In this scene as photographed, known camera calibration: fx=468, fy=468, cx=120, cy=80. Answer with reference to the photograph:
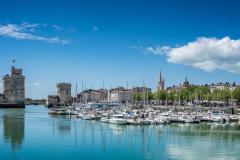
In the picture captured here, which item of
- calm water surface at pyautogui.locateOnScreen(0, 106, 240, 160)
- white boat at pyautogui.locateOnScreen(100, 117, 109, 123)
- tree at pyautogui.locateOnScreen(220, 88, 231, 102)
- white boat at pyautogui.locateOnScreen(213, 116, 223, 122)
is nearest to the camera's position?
calm water surface at pyautogui.locateOnScreen(0, 106, 240, 160)

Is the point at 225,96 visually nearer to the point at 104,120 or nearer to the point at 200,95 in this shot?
the point at 200,95

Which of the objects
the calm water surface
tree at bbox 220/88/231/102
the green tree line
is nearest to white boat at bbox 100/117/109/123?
the calm water surface

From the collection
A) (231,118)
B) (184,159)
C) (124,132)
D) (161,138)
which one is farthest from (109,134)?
(231,118)

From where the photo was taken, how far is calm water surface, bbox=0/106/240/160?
1533 inches

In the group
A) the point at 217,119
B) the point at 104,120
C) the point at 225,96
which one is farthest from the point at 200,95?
the point at 104,120

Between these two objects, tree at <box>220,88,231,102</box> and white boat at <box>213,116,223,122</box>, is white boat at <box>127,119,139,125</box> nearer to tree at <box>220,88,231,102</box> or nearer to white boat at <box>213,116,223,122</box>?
white boat at <box>213,116,223,122</box>

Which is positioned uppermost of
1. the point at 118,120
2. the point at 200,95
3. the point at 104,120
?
the point at 200,95

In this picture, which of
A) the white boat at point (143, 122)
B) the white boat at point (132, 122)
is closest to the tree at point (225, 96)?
the white boat at point (143, 122)

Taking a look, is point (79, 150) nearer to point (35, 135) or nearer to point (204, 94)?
point (35, 135)

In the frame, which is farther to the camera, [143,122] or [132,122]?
[143,122]

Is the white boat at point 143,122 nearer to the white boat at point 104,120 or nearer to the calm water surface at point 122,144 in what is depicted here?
the calm water surface at point 122,144

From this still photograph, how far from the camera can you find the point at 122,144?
46188 millimetres

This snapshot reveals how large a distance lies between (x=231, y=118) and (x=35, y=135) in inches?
1549

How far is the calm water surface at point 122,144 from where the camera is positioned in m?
38.9
